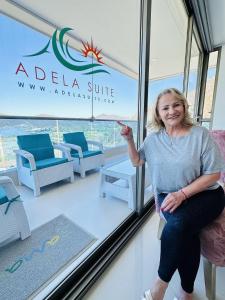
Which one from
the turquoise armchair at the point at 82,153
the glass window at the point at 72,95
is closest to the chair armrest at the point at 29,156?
the glass window at the point at 72,95

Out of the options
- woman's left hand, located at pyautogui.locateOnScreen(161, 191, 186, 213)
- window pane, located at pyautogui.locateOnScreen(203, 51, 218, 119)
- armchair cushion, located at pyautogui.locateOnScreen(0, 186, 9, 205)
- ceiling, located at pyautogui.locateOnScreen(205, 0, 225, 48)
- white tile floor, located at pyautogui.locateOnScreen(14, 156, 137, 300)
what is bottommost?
white tile floor, located at pyautogui.locateOnScreen(14, 156, 137, 300)

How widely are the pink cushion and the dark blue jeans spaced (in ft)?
0.11

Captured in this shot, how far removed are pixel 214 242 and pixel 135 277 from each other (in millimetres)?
565

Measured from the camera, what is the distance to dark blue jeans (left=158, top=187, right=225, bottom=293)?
2.68ft

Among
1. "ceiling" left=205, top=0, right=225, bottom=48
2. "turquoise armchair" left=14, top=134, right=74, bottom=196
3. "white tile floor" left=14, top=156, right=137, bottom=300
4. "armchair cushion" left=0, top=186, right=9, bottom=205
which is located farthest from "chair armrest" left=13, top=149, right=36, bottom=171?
"ceiling" left=205, top=0, right=225, bottom=48

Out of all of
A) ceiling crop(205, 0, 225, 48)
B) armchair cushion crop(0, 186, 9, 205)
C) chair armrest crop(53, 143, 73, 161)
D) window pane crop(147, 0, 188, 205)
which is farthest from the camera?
chair armrest crop(53, 143, 73, 161)

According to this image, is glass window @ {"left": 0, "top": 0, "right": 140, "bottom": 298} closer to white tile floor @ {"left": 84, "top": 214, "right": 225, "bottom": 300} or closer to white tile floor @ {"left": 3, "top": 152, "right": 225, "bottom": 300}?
white tile floor @ {"left": 3, "top": 152, "right": 225, "bottom": 300}

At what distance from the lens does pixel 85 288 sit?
39.6 inches

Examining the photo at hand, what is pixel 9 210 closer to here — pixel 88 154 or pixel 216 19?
pixel 88 154

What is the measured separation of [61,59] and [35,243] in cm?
210

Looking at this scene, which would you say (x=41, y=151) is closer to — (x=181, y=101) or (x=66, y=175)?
(x=66, y=175)

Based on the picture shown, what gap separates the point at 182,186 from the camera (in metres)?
0.94

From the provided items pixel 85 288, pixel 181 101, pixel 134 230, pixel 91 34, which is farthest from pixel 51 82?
pixel 85 288

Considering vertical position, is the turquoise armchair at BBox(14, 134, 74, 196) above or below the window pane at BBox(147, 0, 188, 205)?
below
